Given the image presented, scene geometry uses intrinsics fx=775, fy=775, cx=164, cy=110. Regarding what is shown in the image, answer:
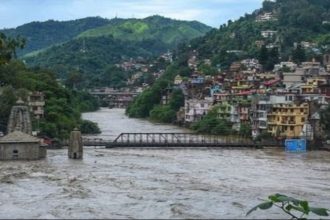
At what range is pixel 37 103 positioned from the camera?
56500 millimetres

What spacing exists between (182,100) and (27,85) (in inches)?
987

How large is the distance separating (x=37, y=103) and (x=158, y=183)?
27.2m

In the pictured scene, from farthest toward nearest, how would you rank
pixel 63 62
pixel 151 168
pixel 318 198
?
pixel 63 62, pixel 151 168, pixel 318 198

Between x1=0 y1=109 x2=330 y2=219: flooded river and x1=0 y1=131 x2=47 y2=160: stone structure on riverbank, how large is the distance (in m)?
1.29

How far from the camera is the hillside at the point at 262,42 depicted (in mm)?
90312

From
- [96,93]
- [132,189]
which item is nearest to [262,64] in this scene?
[96,93]

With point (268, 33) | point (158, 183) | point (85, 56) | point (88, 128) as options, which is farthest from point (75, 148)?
point (85, 56)

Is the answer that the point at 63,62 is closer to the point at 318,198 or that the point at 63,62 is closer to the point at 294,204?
the point at 318,198

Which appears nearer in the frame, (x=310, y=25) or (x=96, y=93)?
(x=310, y=25)

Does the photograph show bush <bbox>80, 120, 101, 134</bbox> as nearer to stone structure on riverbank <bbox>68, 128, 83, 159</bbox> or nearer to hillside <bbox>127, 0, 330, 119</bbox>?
hillside <bbox>127, 0, 330, 119</bbox>

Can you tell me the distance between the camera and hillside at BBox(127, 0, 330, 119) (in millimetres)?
90312

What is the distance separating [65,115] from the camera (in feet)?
197

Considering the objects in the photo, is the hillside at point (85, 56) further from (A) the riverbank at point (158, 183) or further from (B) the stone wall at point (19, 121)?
(A) the riverbank at point (158, 183)

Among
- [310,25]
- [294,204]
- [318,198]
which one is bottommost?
[318,198]
